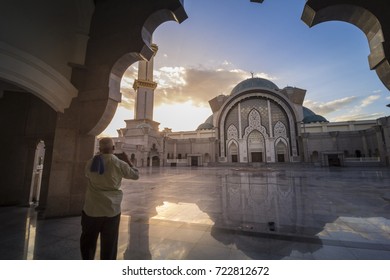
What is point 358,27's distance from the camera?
11.5 feet

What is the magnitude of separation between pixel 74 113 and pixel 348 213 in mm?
7196

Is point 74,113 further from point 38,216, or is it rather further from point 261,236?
point 261,236

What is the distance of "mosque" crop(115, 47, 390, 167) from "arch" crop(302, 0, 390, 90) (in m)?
29.1

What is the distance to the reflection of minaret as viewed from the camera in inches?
1390

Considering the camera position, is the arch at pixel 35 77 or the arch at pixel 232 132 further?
the arch at pixel 232 132

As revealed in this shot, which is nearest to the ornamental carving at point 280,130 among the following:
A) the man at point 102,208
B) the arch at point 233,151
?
the arch at point 233,151

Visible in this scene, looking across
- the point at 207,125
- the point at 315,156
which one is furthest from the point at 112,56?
the point at 207,125

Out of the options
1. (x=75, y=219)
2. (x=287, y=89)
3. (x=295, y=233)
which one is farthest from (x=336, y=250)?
(x=287, y=89)

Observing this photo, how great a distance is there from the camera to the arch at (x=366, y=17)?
9.65ft

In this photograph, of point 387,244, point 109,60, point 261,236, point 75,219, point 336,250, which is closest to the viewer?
point 336,250

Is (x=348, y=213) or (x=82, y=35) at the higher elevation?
(x=82, y=35)

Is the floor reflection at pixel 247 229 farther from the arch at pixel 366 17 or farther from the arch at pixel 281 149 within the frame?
the arch at pixel 281 149

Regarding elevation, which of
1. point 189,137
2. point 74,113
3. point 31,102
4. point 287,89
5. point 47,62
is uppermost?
point 287,89

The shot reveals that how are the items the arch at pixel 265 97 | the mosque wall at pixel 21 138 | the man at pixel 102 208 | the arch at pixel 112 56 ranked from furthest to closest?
the arch at pixel 265 97
the mosque wall at pixel 21 138
the arch at pixel 112 56
the man at pixel 102 208
